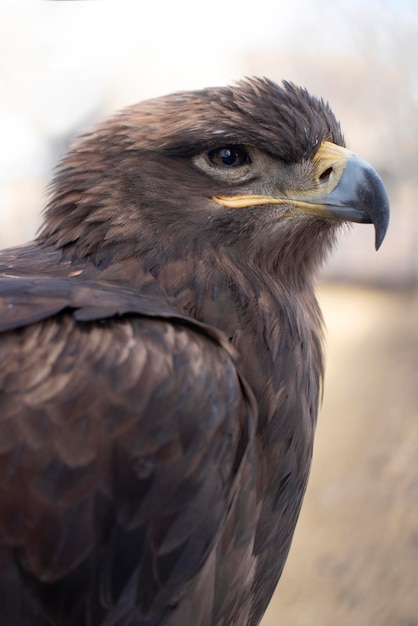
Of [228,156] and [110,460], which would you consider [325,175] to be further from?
[110,460]

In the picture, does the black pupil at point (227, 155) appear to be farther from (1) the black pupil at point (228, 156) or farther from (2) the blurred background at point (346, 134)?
(2) the blurred background at point (346, 134)

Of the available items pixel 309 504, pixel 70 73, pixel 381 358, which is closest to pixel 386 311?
pixel 381 358

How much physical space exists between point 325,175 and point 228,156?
0.25 m

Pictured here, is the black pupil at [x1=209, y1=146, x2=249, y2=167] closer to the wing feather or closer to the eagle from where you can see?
the eagle

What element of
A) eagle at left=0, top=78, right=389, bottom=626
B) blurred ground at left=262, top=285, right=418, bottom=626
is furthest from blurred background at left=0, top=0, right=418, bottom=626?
eagle at left=0, top=78, right=389, bottom=626

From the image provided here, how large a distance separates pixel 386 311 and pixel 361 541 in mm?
2280

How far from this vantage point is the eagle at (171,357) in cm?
179

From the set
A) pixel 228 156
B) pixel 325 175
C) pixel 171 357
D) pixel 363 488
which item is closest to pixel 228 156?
pixel 228 156

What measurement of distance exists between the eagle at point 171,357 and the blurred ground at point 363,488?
10.7ft

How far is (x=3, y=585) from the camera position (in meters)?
1.77

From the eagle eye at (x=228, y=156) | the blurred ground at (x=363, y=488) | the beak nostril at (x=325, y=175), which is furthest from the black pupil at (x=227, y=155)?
the blurred ground at (x=363, y=488)

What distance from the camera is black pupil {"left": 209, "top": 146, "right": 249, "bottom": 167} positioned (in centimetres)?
221

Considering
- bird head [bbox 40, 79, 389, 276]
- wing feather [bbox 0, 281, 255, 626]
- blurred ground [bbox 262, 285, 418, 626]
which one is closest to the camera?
wing feather [bbox 0, 281, 255, 626]

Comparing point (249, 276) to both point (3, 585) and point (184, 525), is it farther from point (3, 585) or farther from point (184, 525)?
point (3, 585)
